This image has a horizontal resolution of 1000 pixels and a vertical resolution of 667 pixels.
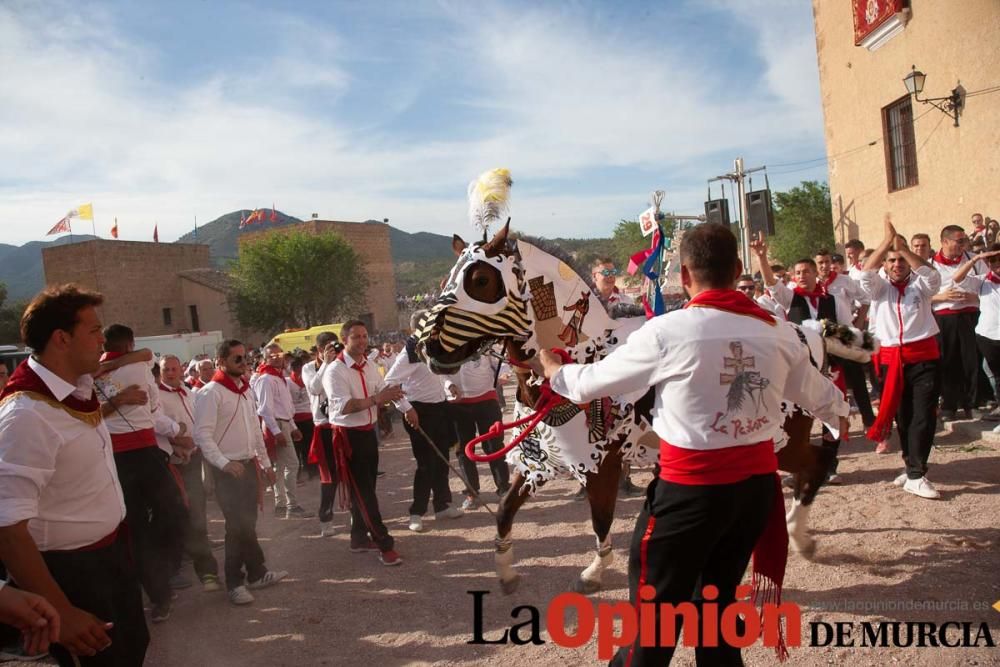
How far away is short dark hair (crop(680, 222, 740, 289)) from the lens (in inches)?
100

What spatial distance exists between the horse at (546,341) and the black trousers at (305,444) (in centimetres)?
578

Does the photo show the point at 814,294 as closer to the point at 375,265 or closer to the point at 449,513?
the point at 449,513

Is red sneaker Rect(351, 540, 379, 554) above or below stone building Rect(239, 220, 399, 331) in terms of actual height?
below

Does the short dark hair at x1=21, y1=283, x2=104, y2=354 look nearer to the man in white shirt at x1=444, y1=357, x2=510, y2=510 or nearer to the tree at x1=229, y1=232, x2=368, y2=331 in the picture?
the man in white shirt at x1=444, y1=357, x2=510, y2=510

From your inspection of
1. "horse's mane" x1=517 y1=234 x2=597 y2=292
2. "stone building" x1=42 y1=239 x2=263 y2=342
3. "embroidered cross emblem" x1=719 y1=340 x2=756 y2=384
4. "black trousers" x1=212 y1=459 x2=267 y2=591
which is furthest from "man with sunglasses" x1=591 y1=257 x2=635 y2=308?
"stone building" x1=42 y1=239 x2=263 y2=342

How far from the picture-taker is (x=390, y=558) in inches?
220

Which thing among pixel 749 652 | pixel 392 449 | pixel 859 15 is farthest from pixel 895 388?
pixel 859 15

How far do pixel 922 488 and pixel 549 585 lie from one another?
122 inches

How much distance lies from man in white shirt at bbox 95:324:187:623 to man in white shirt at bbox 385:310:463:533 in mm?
2163

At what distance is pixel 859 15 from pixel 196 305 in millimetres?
40385

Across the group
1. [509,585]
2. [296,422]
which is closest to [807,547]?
[509,585]

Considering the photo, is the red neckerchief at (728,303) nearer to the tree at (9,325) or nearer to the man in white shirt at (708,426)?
the man in white shirt at (708,426)

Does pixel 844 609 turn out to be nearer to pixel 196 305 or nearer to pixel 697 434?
pixel 697 434

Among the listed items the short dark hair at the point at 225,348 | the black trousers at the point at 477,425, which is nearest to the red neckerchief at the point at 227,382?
the short dark hair at the point at 225,348
